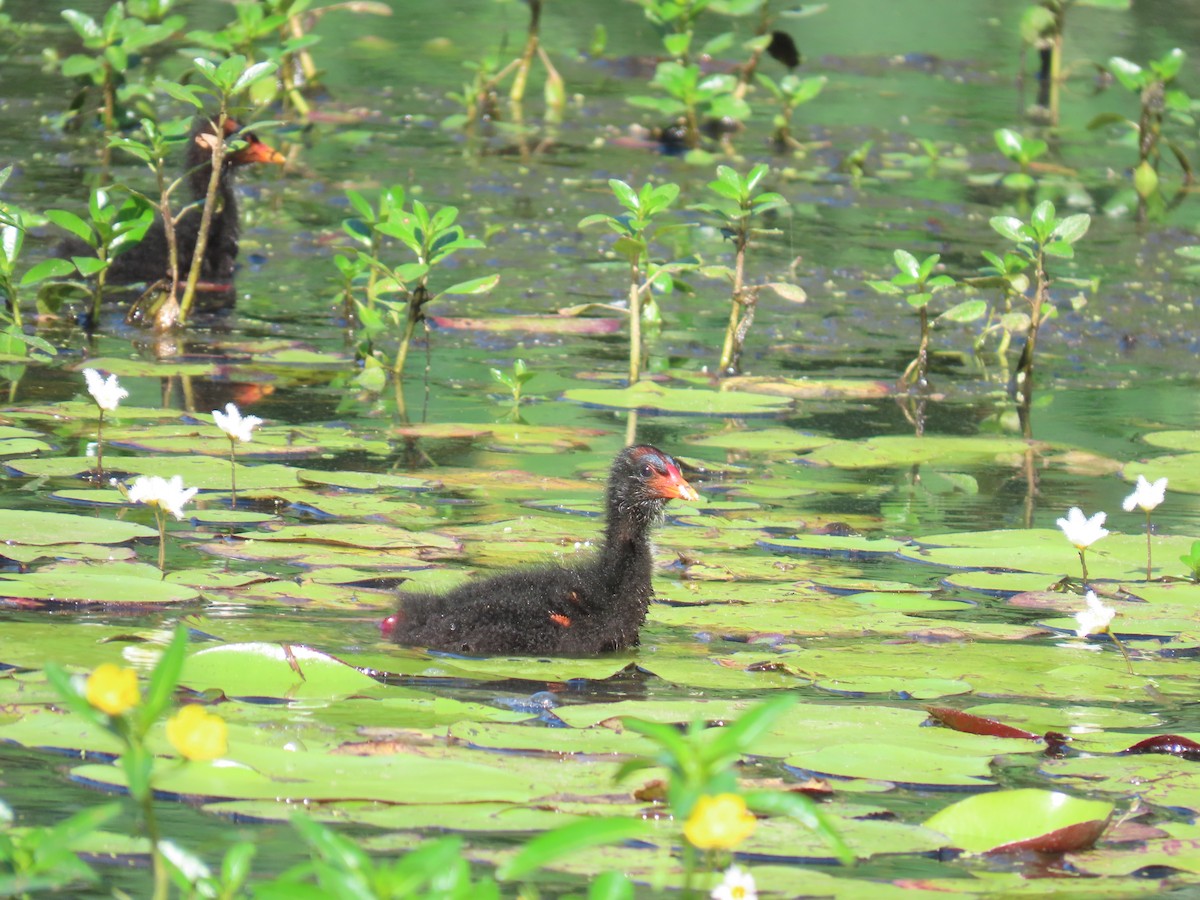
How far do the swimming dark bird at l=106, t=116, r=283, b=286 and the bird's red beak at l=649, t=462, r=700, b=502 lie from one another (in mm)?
4355

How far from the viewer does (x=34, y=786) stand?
3465 millimetres

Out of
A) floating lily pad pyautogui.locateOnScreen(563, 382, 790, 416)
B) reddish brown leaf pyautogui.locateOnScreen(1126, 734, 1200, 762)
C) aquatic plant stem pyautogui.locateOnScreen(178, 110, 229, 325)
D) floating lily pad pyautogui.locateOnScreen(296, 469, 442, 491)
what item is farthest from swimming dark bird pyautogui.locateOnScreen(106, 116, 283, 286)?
reddish brown leaf pyautogui.locateOnScreen(1126, 734, 1200, 762)

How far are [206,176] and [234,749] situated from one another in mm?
7657

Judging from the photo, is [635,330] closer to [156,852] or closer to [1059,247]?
[1059,247]

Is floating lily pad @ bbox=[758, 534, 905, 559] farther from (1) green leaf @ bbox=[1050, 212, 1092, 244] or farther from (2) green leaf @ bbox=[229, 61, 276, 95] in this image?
(2) green leaf @ bbox=[229, 61, 276, 95]

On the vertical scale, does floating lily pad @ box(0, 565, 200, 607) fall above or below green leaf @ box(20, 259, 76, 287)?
below

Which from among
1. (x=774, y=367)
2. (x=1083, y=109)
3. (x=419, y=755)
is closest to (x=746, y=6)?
(x=1083, y=109)

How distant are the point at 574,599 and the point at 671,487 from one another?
1.51 feet

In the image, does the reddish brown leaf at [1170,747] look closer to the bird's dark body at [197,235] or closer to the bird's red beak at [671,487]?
the bird's red beak at [671,487]

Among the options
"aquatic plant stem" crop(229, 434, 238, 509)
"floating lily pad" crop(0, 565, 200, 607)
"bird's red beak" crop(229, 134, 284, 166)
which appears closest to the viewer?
"floating lily pad" crop(0, 565, 200, 607)

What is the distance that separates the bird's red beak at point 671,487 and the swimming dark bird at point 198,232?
4.36 metres

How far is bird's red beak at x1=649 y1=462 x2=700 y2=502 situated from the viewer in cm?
534

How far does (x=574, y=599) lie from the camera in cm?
512

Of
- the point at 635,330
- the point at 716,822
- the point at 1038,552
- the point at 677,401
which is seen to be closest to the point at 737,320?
the point at 635,330
